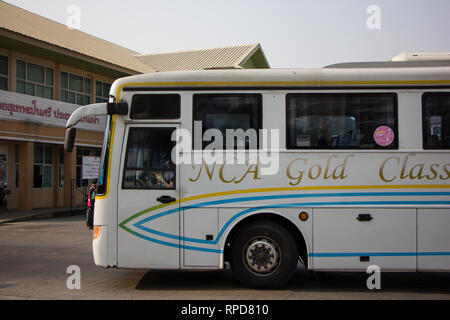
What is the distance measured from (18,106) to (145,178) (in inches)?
677

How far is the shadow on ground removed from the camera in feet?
25.9

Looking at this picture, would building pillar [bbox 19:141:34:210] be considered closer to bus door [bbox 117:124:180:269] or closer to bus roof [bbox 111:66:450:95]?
bus roof [bbox 111:66:450:95]

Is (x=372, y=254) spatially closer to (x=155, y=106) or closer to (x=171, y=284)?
(x=171, y=284)

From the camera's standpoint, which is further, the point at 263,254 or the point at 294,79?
the point at 294,79

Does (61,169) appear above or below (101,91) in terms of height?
below

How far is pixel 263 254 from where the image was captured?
758cm

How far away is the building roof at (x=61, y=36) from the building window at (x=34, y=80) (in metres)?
1.54

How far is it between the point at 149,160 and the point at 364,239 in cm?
348

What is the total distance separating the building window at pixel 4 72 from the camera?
2278 cm

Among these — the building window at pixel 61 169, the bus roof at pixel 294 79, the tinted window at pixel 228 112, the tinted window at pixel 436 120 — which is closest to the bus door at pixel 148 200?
the tinted window at pixel 228 112

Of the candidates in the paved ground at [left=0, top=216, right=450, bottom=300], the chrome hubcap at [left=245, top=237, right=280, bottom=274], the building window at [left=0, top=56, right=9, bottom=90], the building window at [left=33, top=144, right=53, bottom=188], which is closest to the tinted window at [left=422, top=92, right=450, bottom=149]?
the paved ground at [left=0, top=216, right=450, bottom=300]

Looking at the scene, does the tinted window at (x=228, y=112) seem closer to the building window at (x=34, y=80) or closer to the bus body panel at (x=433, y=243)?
the bus body panel at (x=433, y=243)

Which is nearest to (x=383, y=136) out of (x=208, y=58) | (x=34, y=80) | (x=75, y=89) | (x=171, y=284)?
(x=171, y=284)
